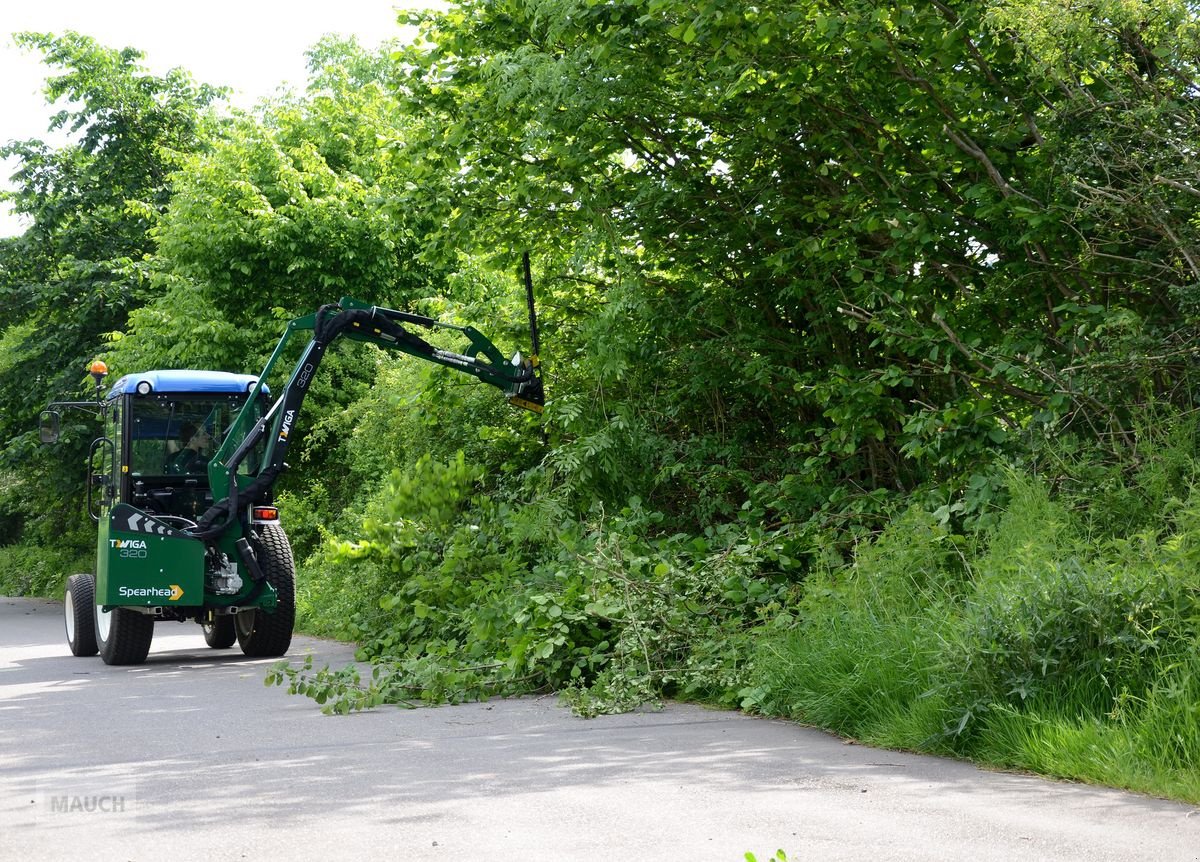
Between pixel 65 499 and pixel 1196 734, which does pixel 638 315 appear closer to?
pixel 1196 734

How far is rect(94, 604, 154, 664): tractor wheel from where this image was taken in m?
13.2

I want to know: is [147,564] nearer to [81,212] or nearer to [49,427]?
[49,427]

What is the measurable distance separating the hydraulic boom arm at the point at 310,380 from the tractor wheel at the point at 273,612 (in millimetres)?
464

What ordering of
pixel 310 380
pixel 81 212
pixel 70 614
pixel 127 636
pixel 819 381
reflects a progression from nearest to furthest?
pixel 819 381, pixel 127 636, pixel 310 380, pixel 70 614, pixel 81 212

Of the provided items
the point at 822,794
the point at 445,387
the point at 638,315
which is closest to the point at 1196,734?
the point at 822,794

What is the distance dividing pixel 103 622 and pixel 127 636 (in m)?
0.89

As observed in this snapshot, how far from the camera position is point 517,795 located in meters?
6.10

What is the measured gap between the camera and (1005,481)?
9.16 metres

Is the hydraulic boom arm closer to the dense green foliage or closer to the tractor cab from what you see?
the dense green foliage

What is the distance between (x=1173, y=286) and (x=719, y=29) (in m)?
3.82

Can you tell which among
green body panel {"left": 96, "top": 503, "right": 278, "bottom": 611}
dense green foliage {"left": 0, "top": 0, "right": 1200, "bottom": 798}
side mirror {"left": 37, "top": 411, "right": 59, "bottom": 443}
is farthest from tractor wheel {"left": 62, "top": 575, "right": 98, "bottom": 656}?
dense green foliage {"left": 0, "top": 0, "right": 1200, "bottom": 798}

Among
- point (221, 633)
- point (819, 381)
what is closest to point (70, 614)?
point (221, 633)

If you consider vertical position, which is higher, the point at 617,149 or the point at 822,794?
the point at 617,149

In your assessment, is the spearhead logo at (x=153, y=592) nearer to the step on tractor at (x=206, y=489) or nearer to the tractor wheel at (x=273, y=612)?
the step on tractor at (x=206, y=489)
